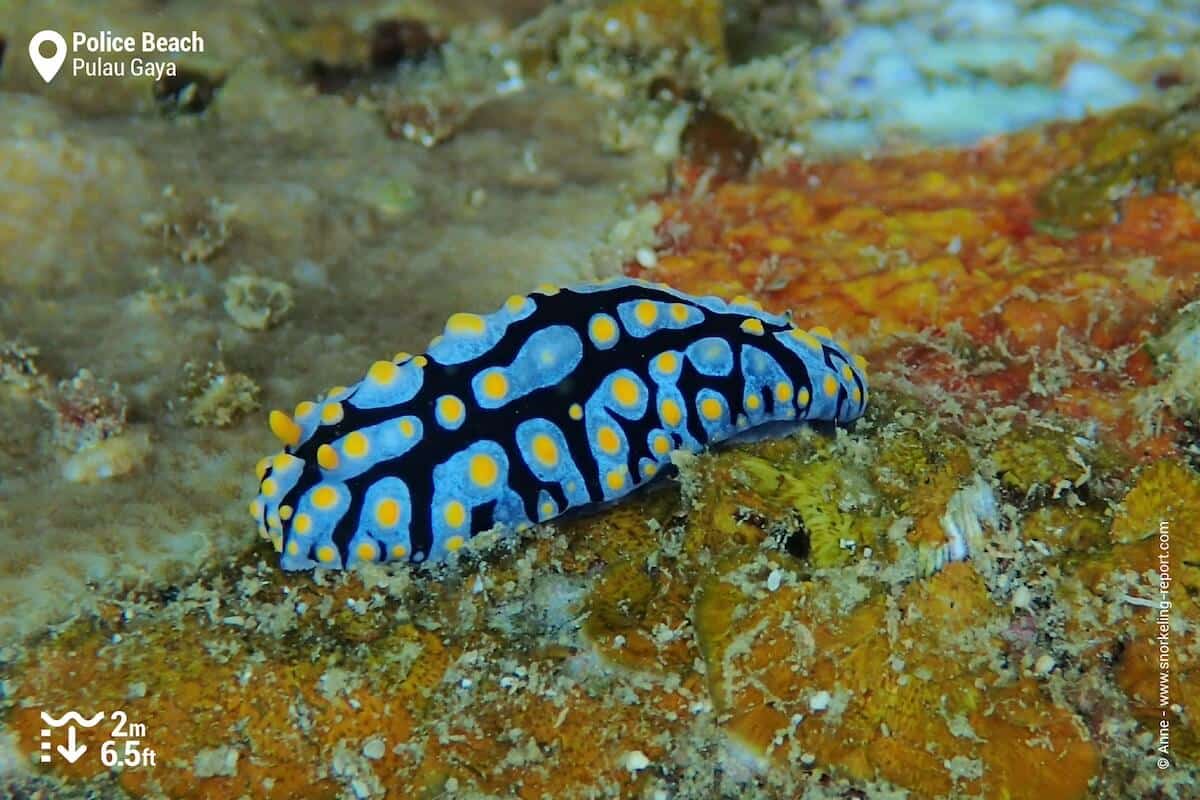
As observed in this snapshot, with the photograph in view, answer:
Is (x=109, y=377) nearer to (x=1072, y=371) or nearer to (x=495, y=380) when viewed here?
(x=495, y=380)

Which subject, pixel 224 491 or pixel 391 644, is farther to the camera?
pixel 224 491

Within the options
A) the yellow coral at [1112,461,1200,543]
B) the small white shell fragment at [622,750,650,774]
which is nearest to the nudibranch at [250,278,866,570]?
the small white shell fragment at [622,750,650,774]

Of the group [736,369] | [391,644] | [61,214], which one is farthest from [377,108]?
[391,644]

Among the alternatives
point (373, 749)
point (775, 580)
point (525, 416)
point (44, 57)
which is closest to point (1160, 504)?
point (775, 580)

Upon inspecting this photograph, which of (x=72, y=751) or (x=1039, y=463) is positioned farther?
(x=1039, y=463)

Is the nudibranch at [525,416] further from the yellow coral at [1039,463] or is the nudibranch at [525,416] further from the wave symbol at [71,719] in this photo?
the wave symbol at [71,719]

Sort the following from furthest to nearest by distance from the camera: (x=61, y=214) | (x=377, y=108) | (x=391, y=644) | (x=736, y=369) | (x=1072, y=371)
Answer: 1. (x=377, y=108)
2. (x=61, y=214)
3. (x=1072, y=371)
4. (x=736, y=369)
5. (x=391, y=644)

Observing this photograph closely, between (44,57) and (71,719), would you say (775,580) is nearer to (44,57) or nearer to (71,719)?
(71,719)
